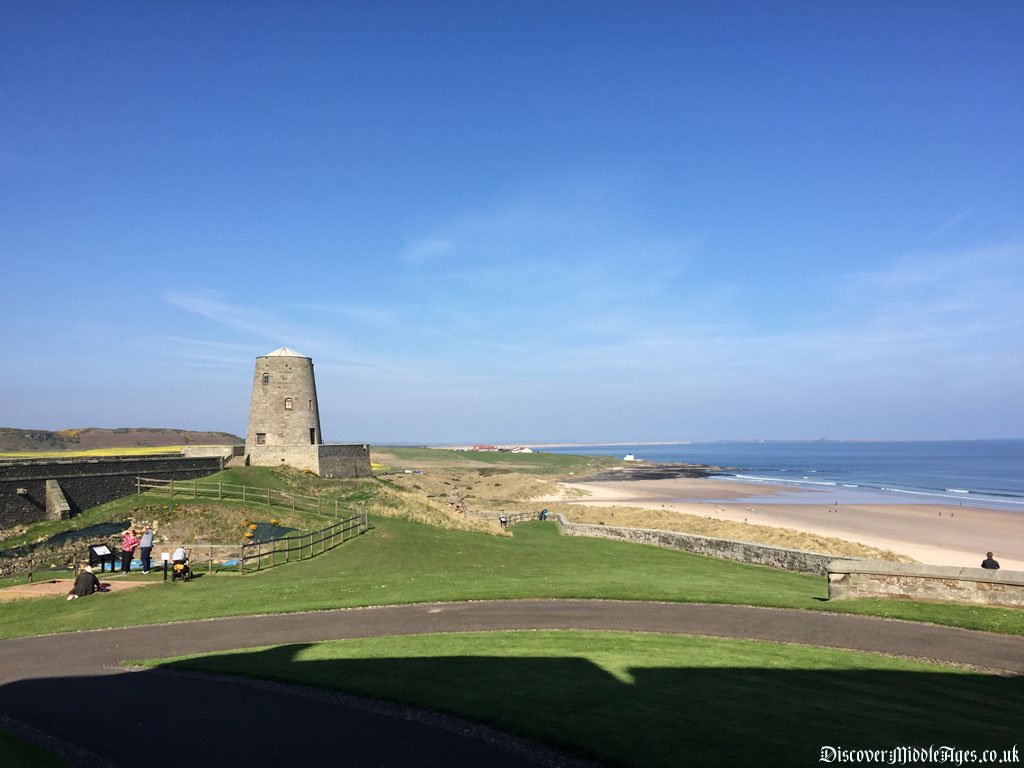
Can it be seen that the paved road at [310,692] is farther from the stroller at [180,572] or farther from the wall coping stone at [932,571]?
the stroller at [180,572]

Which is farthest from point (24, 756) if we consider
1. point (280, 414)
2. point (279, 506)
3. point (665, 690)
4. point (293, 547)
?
point (280, 414)

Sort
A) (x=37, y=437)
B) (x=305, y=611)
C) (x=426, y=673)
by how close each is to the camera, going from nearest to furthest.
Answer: (x=426, y=673)
(x=305, y=611)
(x=37, y=437)

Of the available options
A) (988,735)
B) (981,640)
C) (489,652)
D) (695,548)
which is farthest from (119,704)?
(695,548)

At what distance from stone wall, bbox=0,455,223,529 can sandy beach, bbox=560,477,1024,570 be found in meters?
44.0

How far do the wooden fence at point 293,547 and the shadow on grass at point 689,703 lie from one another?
12.7 m

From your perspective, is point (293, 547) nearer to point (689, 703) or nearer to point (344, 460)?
point (344, 460)

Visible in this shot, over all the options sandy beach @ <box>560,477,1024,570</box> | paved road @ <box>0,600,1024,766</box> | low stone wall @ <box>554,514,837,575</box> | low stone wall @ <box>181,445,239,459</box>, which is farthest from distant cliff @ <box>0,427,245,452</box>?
paved road @ <box>0,600,1024,766</box>

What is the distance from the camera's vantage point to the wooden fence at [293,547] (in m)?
Answer: 24.6

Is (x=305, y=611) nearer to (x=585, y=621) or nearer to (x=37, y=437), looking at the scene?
(x=585, y=621)

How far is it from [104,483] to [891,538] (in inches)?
1937

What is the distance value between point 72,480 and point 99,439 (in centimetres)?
6129

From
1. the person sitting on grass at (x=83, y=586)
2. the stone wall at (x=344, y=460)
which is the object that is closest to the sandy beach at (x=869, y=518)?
the stone wall at (x=344, y=460)

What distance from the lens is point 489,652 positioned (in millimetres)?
12422

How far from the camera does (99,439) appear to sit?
8550cm
